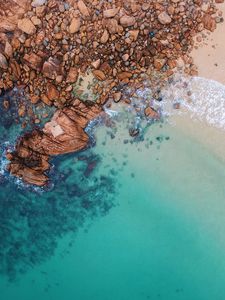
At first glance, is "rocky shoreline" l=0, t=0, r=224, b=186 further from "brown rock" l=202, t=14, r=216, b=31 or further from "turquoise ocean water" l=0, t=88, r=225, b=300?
"turquoise ocean water" l=0, t=88, r=225, b=300

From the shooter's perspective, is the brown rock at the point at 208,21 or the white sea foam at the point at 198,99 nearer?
the brown rock at the point at 208,21

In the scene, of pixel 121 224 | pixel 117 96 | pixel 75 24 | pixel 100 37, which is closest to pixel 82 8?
pixel 75 24

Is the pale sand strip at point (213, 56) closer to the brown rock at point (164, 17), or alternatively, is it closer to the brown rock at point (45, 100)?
the brown rock at point (164, 17)

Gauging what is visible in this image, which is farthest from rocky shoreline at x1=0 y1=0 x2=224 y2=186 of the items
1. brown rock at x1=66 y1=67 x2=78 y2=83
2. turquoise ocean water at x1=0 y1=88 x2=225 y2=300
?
turquoise ocean water at x1=0 y1=88 x2=225 y2=300

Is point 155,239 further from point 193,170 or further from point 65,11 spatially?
point 65,11

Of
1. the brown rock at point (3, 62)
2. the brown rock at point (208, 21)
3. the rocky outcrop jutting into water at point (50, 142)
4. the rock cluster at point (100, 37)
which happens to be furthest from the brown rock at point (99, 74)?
the brown rock at point (208, 21)

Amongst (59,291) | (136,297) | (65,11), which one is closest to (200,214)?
(136,297)

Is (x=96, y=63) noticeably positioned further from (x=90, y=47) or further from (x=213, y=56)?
(x=213, y=56)
